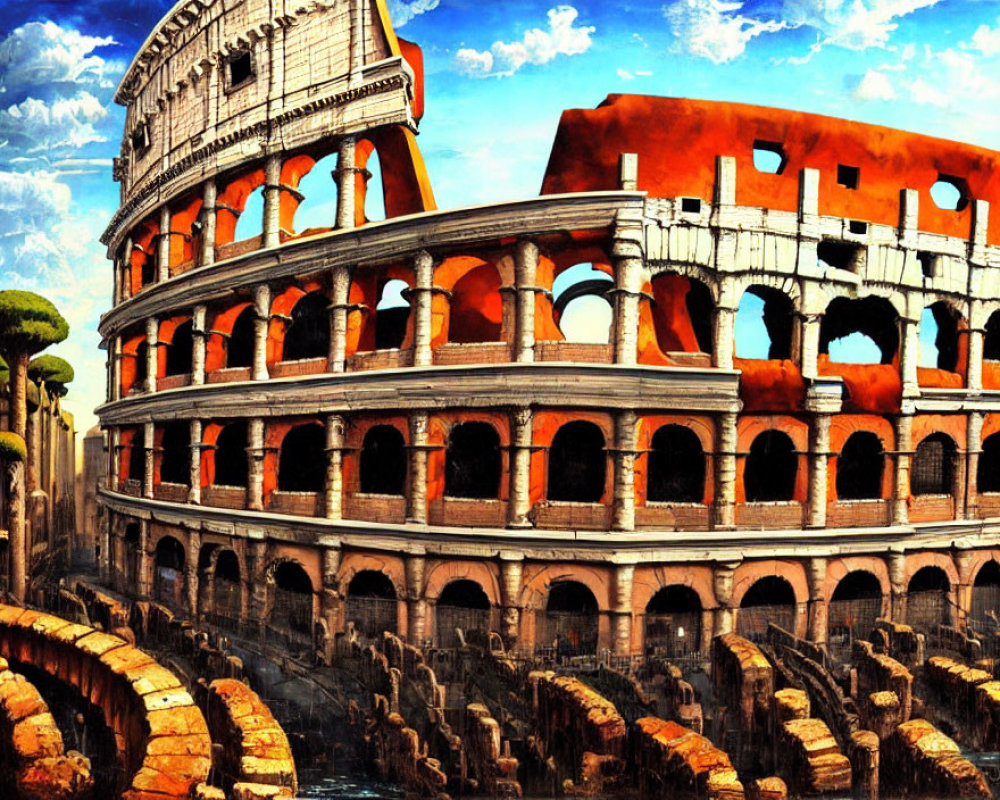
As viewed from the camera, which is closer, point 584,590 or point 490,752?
point 490,752

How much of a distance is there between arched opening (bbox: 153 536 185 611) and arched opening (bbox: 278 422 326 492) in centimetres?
397

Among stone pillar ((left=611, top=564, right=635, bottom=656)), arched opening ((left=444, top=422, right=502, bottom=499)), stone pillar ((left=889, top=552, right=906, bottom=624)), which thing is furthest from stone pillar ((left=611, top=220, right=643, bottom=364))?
stone pillar ((left=889, top=552, right=906, bottom=624))

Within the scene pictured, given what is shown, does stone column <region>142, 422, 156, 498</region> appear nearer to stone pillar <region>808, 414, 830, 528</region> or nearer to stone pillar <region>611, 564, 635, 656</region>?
stone pillar <region>611, 564, 635, 656</region>

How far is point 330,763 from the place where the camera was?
8.76m

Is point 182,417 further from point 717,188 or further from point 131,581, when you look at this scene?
point 717,188

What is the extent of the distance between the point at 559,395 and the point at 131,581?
13.5 m

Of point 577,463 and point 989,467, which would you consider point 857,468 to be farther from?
point 577,463

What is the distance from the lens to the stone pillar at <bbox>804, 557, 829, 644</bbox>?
12734 millimetres

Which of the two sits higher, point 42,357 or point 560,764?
point 42,357

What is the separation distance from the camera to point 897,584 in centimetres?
1330

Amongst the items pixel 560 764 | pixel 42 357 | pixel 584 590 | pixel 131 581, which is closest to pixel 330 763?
pixel 560 764

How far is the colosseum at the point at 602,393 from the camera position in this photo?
1222 cm

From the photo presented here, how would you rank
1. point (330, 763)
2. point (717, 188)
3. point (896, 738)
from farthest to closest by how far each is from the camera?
1. point (717, 188)
2. point (330, 763)
3. point (896, 738)

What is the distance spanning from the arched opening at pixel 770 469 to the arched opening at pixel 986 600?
4.70 metres
